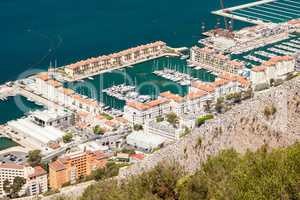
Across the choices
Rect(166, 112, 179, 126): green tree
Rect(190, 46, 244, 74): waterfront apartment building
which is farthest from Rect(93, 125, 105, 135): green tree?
Rect(190, 46, 244, 74): waterfront apartment building

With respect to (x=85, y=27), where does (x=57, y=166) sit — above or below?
above

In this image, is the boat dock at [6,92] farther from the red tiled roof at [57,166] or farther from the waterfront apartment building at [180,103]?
the red tiled roof at [57,166]

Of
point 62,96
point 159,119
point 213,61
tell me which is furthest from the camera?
point 213,61

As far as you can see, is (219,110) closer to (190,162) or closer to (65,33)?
(65,33)

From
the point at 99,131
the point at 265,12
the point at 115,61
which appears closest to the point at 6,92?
the point at 115,61

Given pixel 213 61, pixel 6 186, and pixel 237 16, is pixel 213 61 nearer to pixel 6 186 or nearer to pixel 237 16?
pixel 237 16

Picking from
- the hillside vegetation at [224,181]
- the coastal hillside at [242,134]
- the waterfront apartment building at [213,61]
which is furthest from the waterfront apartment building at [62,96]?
the hillside vegetation at [224,181]
